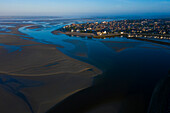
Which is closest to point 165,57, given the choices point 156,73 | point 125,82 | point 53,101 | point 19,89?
point 156,73

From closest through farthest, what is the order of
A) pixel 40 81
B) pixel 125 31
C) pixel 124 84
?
pixel 124 84 → pixel 40 81 → pixel 125 31

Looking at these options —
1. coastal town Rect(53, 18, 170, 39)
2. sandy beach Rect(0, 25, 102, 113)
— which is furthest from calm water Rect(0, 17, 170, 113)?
coastal town Rect(53, 18, 170, 39)

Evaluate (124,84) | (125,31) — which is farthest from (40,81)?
(125,31)

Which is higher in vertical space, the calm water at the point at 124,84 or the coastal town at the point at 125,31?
the coastal town at the point at 125,31

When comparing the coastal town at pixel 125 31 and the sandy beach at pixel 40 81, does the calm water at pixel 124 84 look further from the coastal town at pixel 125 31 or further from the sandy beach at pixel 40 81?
the coastal town at pixel 125 31

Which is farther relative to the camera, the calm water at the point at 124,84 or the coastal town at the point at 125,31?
the coastal town at the point at 125,31

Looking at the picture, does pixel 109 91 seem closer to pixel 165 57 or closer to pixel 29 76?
pixel 29 76

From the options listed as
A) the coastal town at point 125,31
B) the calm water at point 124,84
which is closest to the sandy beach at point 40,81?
the calm water at point 124,84

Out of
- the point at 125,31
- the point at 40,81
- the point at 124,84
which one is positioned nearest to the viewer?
the point at 124,84

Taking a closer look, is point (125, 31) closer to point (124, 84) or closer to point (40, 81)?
point (124, 84)

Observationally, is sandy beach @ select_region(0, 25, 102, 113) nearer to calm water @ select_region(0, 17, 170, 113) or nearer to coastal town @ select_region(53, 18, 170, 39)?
calm water @ select_region(0, 17, 170, 113)

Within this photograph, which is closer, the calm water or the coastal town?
the calm water
